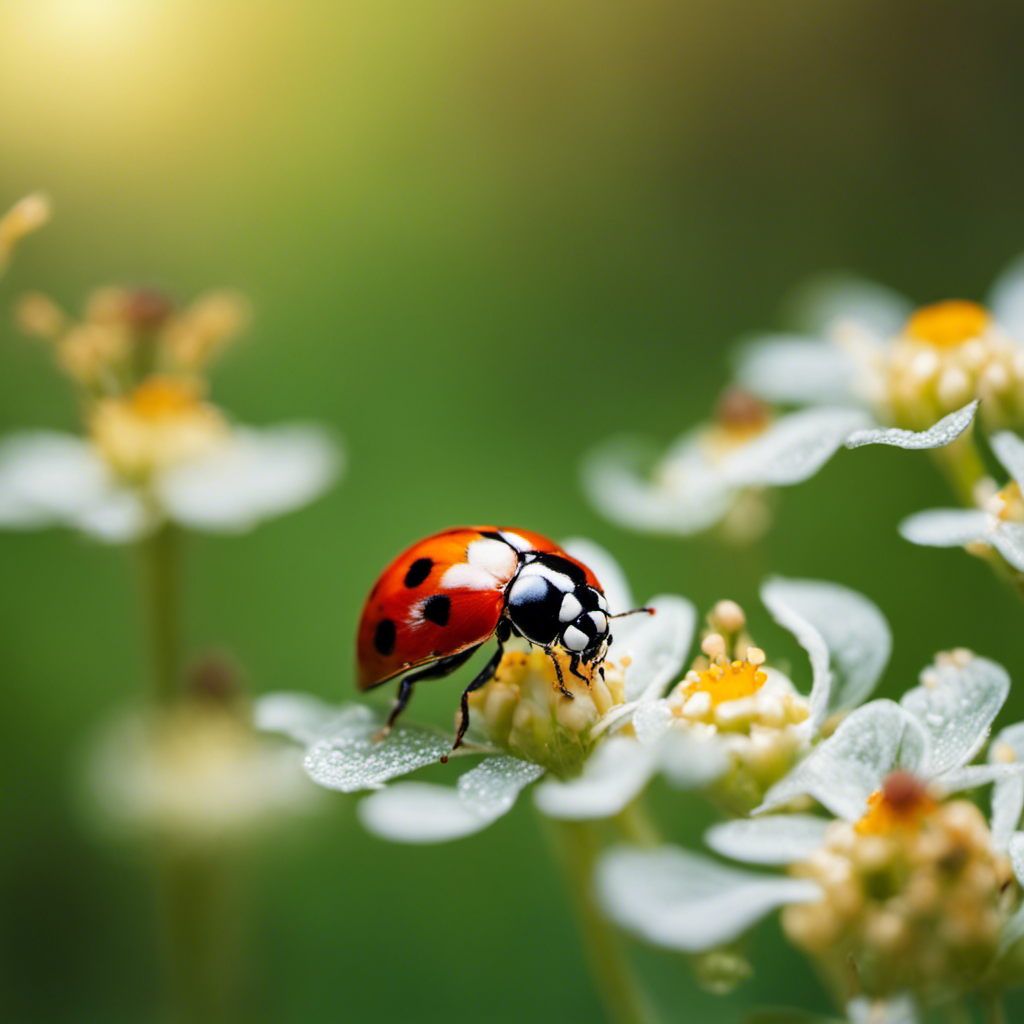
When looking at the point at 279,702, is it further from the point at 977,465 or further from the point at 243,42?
the point at 243,42

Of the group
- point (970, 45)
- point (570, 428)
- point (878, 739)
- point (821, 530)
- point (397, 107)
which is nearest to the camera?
point (878, 739)

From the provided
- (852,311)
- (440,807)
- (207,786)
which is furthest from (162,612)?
(852,311)

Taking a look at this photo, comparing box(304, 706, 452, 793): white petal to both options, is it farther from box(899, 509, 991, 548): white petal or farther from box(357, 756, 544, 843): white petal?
box(899, 509, 991, 548): white petal

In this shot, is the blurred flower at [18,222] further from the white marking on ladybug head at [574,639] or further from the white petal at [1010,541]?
the white petal at [1010,541]

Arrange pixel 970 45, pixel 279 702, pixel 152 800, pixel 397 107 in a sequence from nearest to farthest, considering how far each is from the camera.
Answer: pixel 279 702
pixel 152 800
pixel 970 45
pixel 397 107

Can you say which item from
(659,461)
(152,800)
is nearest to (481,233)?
(659,461)

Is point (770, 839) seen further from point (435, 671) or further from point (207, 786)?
point (207, 786)
